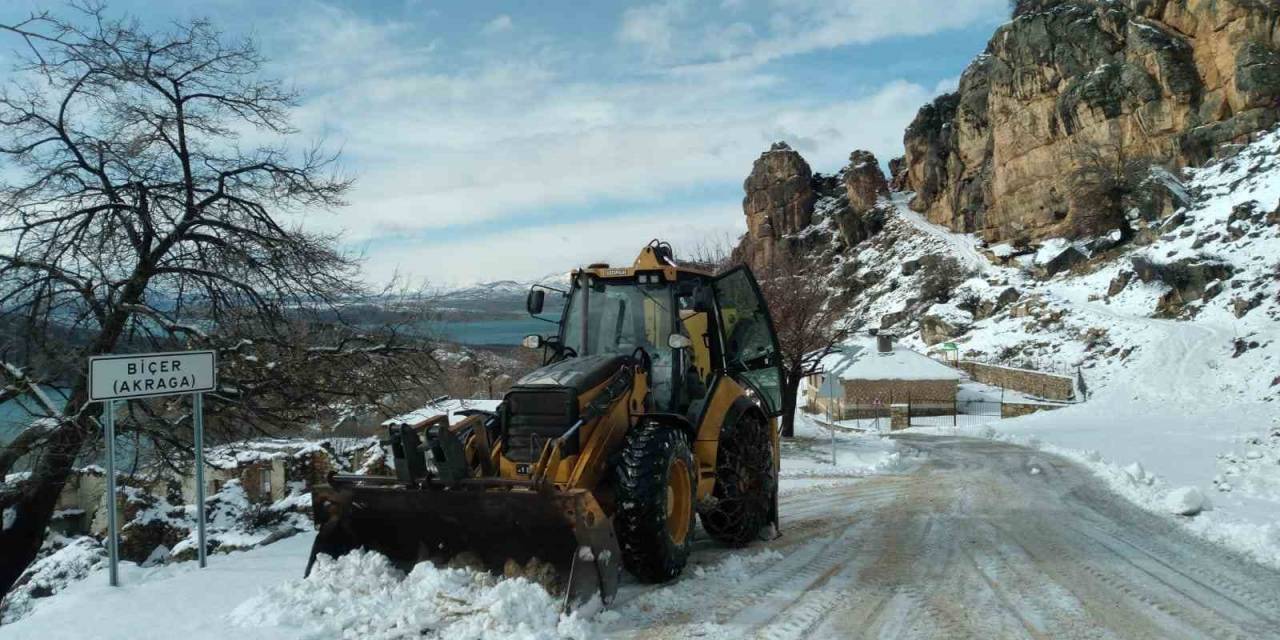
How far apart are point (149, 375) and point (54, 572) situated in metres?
5.25

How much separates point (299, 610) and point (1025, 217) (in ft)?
224

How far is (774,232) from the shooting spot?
95.1 metres

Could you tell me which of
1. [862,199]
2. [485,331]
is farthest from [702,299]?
[862,199]

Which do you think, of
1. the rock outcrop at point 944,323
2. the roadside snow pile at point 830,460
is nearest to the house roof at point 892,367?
the rock outcrop at point 944,323

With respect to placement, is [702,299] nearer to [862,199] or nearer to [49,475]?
[49,475]

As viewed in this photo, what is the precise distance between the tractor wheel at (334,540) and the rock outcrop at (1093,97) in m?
53.2

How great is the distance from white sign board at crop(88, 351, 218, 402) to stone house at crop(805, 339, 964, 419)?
113 feet

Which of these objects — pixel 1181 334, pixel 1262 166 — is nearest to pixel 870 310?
pixel 1262 166

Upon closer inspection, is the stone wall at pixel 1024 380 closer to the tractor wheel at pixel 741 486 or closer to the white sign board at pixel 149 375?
the tractor wheel at pixel 741 486

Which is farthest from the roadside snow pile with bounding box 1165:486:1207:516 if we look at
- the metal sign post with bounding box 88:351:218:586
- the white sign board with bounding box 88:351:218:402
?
the white sign board with bounding box 88:351:218:402

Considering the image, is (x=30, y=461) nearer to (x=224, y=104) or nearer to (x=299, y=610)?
(x=224, y=104)

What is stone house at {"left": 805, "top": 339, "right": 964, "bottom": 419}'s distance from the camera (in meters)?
40.5

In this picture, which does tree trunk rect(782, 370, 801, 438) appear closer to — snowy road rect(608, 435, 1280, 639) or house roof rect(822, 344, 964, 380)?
snowy road rect(608, 435, 1280, 639)

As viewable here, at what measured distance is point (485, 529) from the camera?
219 inches
